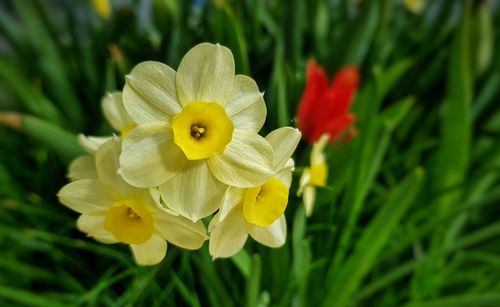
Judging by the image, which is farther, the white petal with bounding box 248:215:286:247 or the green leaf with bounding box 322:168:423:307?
the green leaf with bounding box 322:168:423:307

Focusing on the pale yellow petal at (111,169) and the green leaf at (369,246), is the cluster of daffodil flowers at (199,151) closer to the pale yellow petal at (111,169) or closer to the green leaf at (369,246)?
the pale yellow petal at (111,169)

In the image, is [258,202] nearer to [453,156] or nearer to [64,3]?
[453,156]

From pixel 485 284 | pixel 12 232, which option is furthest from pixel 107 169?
pixel 485 284

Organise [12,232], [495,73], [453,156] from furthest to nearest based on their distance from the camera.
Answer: [495,73]
[453,156]
[12,232]

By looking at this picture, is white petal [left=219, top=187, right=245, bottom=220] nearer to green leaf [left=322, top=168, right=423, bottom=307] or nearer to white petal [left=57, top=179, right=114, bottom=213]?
white petal [left=57, top=179, right=114, bottom=213]

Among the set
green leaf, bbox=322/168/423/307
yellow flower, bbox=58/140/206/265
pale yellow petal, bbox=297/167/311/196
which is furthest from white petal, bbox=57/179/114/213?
green leaf, bbox=322/168/423/307

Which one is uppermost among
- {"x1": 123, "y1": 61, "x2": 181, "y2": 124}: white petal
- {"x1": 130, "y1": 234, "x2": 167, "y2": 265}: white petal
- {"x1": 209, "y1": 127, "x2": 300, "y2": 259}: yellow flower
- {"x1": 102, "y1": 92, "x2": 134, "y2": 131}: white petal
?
{"x1": 123, "y1": 61, "x2": 181, "y2": 124}: white petal

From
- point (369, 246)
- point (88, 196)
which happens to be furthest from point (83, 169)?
point (369, 246)
